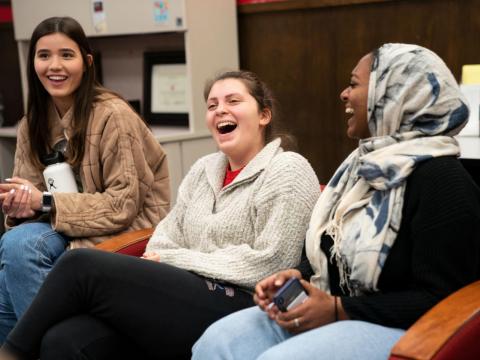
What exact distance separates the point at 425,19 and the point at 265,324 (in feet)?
6.50

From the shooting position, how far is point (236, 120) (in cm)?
203

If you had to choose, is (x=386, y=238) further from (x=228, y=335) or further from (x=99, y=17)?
(x=99, y=17)

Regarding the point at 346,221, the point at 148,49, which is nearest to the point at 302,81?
the point at 148,49

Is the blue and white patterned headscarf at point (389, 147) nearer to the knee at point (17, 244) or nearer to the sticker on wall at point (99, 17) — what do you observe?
the knee at point (17, 244)

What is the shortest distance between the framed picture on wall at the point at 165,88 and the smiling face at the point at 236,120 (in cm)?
177

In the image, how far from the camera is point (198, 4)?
3.57 metres

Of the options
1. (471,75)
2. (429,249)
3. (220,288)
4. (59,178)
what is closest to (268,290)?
(220,288)

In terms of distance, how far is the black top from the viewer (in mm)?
1484

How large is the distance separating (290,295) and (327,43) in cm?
219

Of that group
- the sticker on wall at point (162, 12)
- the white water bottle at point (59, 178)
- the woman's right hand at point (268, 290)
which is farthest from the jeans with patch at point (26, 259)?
the sticker on wall at point (162, 12)

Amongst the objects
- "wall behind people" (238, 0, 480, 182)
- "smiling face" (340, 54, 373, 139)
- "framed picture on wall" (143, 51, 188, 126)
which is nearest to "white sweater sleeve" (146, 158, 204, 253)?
"smiling face" (340, 54, 373, 139)

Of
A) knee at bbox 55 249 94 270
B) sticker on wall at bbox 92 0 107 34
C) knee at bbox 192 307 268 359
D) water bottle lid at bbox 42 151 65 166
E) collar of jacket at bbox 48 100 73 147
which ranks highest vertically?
sticker on wall at bbox 92 0 107 34

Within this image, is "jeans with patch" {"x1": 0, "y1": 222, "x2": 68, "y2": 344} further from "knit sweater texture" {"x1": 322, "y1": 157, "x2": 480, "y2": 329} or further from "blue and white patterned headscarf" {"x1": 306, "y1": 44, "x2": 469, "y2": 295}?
"knit sweater texture" {"x1": 322, "y1": 157, "x2": 480, "y2": 329}

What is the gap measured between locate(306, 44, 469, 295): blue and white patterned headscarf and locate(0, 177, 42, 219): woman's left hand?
39.5 inches
